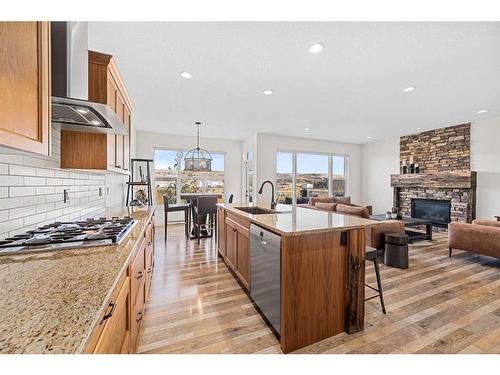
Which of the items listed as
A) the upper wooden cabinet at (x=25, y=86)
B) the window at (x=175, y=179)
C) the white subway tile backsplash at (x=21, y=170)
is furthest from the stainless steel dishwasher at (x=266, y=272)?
the window at (x=175, y=179)

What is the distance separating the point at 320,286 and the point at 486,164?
237 inches

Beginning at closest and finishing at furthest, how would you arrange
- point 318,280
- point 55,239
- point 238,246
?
point 55,239 < point 318,280 < point 238,246

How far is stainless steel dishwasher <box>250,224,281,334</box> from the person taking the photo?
1634 mm

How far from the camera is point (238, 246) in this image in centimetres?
253

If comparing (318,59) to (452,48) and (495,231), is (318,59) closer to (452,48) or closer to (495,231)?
(452,48)

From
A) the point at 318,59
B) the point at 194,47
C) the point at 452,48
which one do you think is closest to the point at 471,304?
the point at 452,48

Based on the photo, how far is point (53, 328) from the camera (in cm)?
54

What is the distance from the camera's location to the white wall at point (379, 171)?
695 cm

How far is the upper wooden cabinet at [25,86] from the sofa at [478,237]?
480cm

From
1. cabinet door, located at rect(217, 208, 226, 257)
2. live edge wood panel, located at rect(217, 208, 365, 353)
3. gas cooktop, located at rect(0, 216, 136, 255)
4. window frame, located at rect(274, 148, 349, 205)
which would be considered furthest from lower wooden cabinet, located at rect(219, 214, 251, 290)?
window frame, located at rect(274, 148, 349, 205)

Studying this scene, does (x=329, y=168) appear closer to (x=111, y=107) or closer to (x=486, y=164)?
(x=486, y=164)

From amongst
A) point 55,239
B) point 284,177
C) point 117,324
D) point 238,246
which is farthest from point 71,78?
point 284,177

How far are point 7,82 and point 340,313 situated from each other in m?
2.31

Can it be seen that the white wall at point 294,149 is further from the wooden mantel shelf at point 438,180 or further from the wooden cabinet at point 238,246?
the wooden cabinet at point 238,246
